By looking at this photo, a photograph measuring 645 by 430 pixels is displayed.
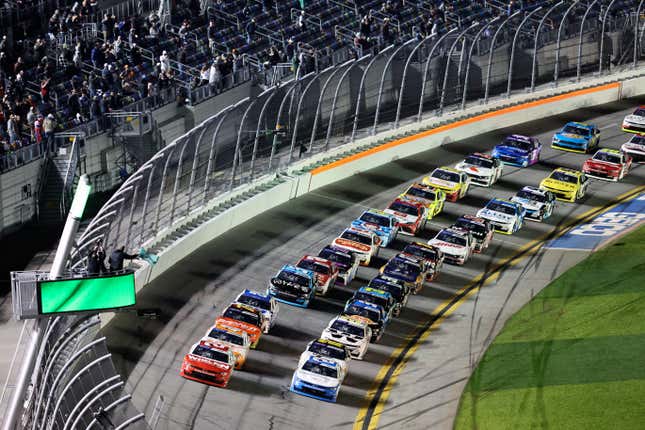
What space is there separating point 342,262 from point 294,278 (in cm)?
248

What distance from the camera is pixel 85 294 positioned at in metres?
26.0

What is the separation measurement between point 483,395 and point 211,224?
41.8ft

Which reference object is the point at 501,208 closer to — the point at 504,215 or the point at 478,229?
the point at 504,215

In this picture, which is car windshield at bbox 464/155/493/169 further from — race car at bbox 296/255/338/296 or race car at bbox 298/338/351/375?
race car at bbox 298/338/351/375

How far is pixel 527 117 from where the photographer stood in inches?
2344

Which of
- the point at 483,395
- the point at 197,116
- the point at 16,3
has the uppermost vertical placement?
the point at 16,3

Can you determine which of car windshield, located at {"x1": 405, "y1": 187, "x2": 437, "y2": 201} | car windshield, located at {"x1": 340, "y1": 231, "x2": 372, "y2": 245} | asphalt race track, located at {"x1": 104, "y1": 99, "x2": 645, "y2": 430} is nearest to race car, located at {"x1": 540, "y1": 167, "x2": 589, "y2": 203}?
asphalt race track, located at {"x1": 104, "y1": 99, "x2": 645, "y2": 430}

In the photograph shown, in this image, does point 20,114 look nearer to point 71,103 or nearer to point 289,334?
point 71,103

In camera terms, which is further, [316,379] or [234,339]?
[234,339]

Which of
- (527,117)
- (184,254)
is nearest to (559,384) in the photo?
(184,254)

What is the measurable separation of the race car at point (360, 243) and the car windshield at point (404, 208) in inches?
89.6

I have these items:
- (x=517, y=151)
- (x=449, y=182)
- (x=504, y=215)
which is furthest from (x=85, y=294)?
(x=517, y=151)

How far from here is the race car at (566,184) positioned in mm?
50094

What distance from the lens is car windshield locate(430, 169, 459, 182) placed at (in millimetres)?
49844
